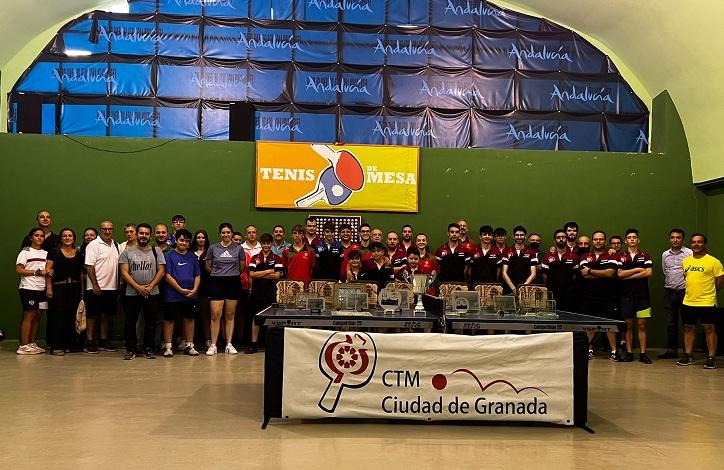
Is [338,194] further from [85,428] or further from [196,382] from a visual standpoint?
[85,428]

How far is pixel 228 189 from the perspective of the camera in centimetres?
933

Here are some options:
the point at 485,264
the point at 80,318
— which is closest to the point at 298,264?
the point at 485,264

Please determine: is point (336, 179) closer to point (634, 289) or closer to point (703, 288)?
point (634, 289)

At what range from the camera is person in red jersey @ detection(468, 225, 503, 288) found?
8.30 meters

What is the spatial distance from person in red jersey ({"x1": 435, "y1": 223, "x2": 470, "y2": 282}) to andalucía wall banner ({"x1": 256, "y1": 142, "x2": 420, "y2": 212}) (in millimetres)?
1300

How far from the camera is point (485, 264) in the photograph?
8.30 m

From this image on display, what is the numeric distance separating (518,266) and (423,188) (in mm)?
1951

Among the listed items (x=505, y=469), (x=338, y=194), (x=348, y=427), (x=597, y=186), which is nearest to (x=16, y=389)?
(x=348, y=427)

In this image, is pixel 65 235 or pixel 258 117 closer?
pixel 65 235

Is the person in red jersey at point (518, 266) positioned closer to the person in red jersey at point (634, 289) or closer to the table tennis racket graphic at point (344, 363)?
the person in red jersey at point (634, 289)

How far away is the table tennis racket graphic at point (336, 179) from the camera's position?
931cm

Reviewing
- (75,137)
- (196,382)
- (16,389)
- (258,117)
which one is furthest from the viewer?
(258,117)

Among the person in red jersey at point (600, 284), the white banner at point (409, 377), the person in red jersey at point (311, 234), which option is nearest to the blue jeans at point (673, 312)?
the person in red jersey at point (600, 284)

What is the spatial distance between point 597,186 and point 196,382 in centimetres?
644
